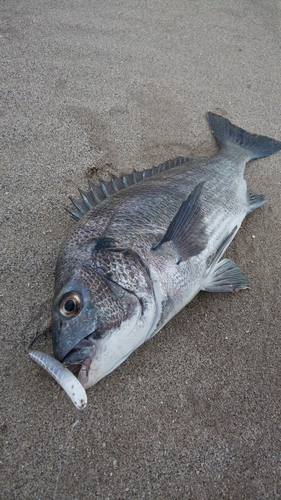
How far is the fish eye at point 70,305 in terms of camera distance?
5.81 feet

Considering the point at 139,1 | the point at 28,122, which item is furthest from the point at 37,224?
the point at 139,1

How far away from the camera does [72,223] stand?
291cm

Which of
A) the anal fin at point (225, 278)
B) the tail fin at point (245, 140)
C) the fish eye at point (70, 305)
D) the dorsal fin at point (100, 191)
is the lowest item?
the anal fin at point (225, 278)

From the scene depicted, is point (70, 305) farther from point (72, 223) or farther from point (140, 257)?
point (72, 223)

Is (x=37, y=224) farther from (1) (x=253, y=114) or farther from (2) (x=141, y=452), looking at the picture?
(1) (x=253, y=114)

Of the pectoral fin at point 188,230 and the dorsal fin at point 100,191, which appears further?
the dorsal fin at point 100,191

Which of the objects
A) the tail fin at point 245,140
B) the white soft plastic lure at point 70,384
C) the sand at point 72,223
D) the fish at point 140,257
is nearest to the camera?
the white soft plastic lure at point 70,384

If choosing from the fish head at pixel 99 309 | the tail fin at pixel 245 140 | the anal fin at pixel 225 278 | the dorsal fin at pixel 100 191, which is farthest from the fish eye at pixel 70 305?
the tail fin at pixel 245 140

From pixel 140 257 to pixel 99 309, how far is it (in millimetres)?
429

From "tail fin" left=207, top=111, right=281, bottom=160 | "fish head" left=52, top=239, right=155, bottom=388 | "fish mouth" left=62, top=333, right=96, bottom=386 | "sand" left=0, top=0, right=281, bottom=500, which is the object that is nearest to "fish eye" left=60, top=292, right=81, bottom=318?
"fish head" left=52, top=239, right=155, bottom=388

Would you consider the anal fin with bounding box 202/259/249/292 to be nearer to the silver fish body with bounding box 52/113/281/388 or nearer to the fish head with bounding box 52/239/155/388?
the silver fish body with bounding box 52/113/281/388

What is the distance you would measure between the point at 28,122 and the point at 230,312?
8.60 feet

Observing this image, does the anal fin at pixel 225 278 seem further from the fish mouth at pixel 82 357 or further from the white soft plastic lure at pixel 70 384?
the white soft plastic lure at pixel 70 384

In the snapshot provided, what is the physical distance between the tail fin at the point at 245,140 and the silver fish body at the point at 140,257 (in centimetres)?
52
